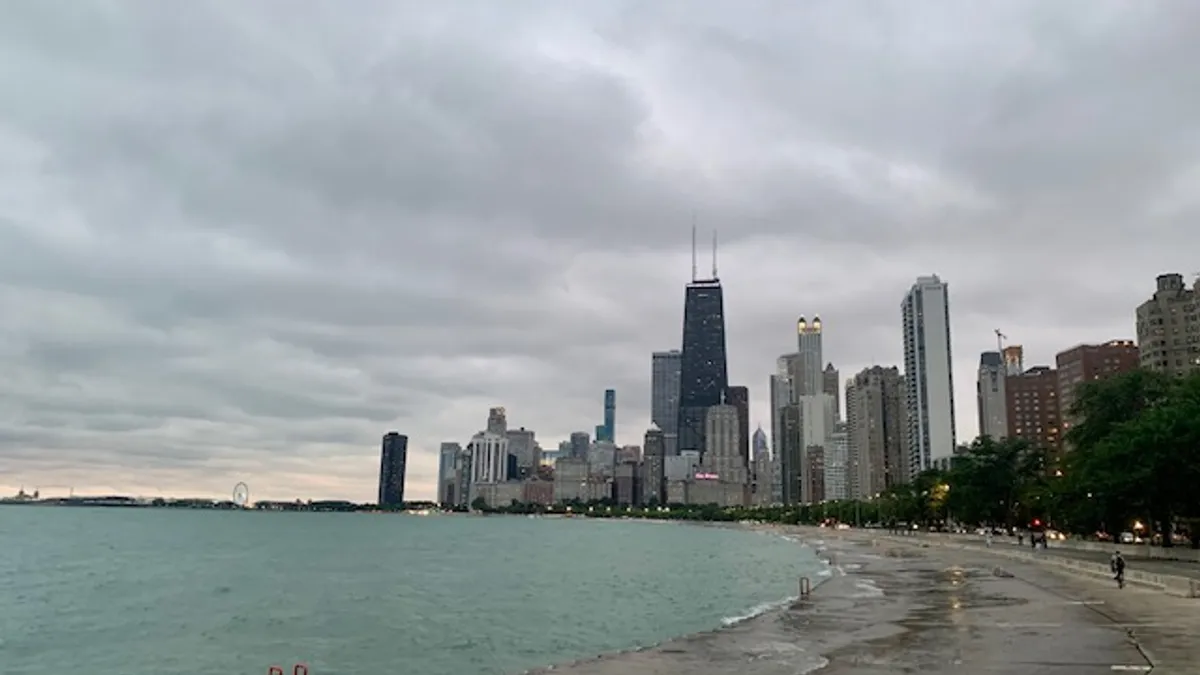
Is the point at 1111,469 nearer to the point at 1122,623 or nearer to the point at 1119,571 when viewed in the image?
the point at 1119,571

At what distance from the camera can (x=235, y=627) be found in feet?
190

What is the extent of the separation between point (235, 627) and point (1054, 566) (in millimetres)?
→ 57205

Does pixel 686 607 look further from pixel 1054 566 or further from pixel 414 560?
pixel 414 560

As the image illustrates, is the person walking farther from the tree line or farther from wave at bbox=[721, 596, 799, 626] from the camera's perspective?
wave at bbox=[721, 596, 799, 626]

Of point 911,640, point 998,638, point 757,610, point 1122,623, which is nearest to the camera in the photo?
point 998,638

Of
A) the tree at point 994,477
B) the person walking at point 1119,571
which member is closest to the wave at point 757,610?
the person walking at point 1119,571

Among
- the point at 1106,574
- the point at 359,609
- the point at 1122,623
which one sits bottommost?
the point at 359,609

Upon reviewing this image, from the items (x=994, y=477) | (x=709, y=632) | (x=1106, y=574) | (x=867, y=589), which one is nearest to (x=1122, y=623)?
(x=709, y=632)

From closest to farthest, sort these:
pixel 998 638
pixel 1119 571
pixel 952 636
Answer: pixel 998 638 → pixel 952 636 → pixel 1119 571

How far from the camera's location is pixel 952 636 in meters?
36.1

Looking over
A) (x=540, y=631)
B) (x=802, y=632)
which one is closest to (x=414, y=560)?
(x=540, y=631)

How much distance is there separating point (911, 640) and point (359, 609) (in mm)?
43424

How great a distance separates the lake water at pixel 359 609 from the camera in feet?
153

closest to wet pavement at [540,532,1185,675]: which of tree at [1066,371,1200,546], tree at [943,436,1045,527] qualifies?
tree at [1066,371,1200,546]
